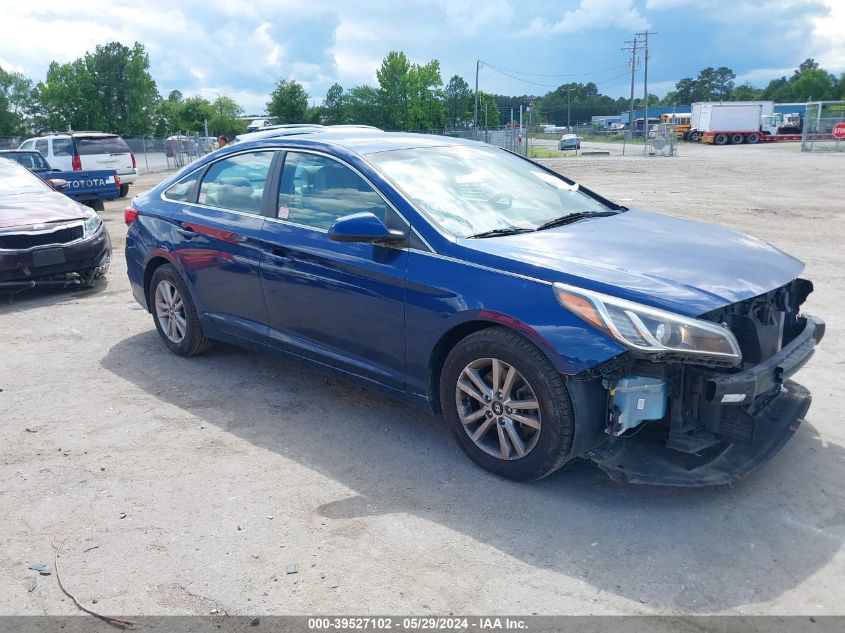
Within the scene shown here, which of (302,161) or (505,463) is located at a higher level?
(302,161)

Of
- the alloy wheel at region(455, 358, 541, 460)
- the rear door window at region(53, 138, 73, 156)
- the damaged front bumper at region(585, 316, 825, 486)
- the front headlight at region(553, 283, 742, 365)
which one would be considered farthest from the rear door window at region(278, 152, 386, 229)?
the rear door window at region(53, 138, 73, 156)

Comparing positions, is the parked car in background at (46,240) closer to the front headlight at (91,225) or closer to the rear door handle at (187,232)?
the front headlight at (91,225)

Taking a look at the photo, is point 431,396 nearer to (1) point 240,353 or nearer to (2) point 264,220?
(2) point 264,220

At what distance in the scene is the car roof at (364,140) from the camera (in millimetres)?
4617

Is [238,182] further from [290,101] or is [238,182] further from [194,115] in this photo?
[194,115]

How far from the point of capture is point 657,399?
3359mm

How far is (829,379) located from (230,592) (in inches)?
164

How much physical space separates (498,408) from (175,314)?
10.4ft

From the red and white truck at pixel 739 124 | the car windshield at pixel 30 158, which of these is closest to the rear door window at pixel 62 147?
the car windshield at pixel 30 158

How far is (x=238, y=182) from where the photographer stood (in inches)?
204

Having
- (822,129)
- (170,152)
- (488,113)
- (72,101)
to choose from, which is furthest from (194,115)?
(822,129)

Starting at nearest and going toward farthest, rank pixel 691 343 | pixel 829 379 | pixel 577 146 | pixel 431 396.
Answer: pixel 691 343 < pixel 431 396 < pixel 829 379 < pixel 577 146

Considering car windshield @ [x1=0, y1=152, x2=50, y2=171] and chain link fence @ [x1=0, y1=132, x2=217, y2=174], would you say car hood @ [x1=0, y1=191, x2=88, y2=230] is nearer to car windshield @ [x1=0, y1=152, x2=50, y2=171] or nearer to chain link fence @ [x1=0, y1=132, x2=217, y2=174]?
car windshield @ [x1=0, y1=152, x2=50, y2=171]

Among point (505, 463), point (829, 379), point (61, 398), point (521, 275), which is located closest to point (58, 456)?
point (61, 398)
